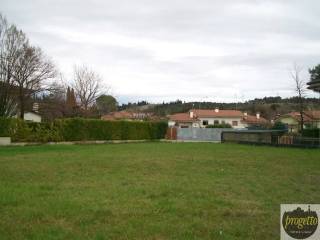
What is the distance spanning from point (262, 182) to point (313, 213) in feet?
28.1

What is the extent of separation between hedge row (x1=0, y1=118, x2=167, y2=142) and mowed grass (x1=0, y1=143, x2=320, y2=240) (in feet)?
68.4

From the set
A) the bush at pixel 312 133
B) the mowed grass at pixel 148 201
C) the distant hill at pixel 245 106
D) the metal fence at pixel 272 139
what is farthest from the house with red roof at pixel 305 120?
the mowed grass at pixel 148 201

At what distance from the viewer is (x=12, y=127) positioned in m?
34.9

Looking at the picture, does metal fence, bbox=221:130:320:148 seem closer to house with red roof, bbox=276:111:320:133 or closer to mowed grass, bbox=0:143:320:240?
mowed grass, bbox=0:143:320:240

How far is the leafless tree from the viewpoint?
4402cm

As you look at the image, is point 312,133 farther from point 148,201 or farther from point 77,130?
point 148,201

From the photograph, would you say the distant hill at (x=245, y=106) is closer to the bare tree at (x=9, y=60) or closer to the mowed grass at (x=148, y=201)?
the bare tree at (x=9, y=60)

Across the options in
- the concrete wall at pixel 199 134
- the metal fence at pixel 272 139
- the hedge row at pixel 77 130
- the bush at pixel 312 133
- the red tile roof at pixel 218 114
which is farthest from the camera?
the red tile roof at pixel 218 114

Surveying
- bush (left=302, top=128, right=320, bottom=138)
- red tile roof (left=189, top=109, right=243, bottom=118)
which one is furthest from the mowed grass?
red tile roof (left=189, top=109, right=243, bottom=118)

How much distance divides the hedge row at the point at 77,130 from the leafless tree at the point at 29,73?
8.24m

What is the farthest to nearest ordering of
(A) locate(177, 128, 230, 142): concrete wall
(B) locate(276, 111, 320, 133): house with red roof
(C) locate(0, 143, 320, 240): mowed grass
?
(B) locate(276, 111, 320, 133): house with red roof < (A) locate(177, 128, 230, 142): concrete wall < (C) locate(0, 143, 320, 240): mowed grass

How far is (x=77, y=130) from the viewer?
4091 centimetres

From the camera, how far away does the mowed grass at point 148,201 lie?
6.80m

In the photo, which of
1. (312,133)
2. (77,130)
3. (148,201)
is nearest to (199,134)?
(312,133)
